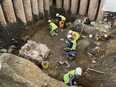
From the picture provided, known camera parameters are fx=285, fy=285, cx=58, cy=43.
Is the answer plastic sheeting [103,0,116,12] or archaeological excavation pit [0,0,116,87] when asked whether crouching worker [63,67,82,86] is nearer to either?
archaeological excavation pit [0,0,116,87]

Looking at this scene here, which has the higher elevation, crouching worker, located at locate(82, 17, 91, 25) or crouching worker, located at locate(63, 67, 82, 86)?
crouching worker, located at locate(82, 17, 91, 25)

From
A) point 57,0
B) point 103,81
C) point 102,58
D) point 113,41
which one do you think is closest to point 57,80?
point 103,81

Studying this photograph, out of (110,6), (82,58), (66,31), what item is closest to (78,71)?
(82,58)

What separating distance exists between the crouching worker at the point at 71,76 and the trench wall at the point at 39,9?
485 centimetres

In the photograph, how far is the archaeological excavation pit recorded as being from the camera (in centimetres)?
1488

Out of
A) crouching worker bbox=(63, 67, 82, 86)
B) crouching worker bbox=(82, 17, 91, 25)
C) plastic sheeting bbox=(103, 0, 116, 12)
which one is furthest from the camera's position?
crouching worker bbox=(82, 17, 91, 25)

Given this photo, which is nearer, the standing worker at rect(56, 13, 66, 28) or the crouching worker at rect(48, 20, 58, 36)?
the crouching worker at rect(48, 20, 58, 36)

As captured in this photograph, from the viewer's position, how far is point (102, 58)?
15719mm

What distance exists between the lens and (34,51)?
51.2 feet

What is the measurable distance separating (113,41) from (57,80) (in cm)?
443

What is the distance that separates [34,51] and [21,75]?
9.06 ft

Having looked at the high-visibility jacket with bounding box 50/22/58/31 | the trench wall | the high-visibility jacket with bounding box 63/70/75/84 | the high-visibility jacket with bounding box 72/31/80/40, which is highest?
the trench wall

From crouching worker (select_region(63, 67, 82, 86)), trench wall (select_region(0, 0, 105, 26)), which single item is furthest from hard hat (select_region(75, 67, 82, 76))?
trench wall (select_region(0, 0, 105, 26))

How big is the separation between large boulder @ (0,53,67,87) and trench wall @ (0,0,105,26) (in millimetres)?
3253
